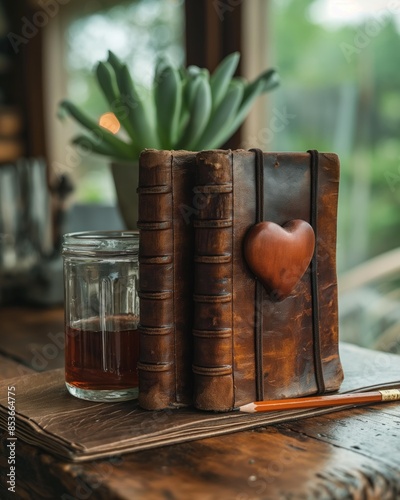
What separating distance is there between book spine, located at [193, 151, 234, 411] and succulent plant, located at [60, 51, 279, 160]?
406mm

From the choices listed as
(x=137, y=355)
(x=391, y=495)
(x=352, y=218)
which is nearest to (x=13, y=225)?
(x=352, y=218)

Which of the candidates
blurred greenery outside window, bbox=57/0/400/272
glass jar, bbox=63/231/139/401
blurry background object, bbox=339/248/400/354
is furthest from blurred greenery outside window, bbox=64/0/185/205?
glass jar, bbox=63/231/139/401

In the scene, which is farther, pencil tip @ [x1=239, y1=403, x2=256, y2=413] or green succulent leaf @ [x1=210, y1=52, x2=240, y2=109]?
green succulent leaf @ [x1=210, y1=52, x2=240, y2=109]

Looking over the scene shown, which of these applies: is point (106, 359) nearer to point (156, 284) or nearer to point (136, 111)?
point (156, 284)

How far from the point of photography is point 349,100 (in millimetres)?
2295

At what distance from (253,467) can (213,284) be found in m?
0.22

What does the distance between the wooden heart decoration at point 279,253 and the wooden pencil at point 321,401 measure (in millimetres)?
129

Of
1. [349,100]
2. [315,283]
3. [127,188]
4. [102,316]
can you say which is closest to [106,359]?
[102,316]

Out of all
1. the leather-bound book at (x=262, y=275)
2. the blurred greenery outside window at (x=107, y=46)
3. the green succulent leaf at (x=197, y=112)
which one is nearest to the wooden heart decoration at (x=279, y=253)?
the leather-bound book at (x=262, y=275)

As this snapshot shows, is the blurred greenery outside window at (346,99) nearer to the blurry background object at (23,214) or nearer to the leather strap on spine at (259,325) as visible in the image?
the blurry background object at (23,214)

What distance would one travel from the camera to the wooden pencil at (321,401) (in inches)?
31.9

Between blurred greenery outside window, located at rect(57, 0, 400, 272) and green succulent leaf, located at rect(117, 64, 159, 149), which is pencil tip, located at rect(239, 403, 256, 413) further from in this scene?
blurred greenery outside window, located at rect(57, 0, 400, 272)

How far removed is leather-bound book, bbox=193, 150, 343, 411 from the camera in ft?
2.62

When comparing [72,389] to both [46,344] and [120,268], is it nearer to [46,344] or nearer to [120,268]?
[120,268]
